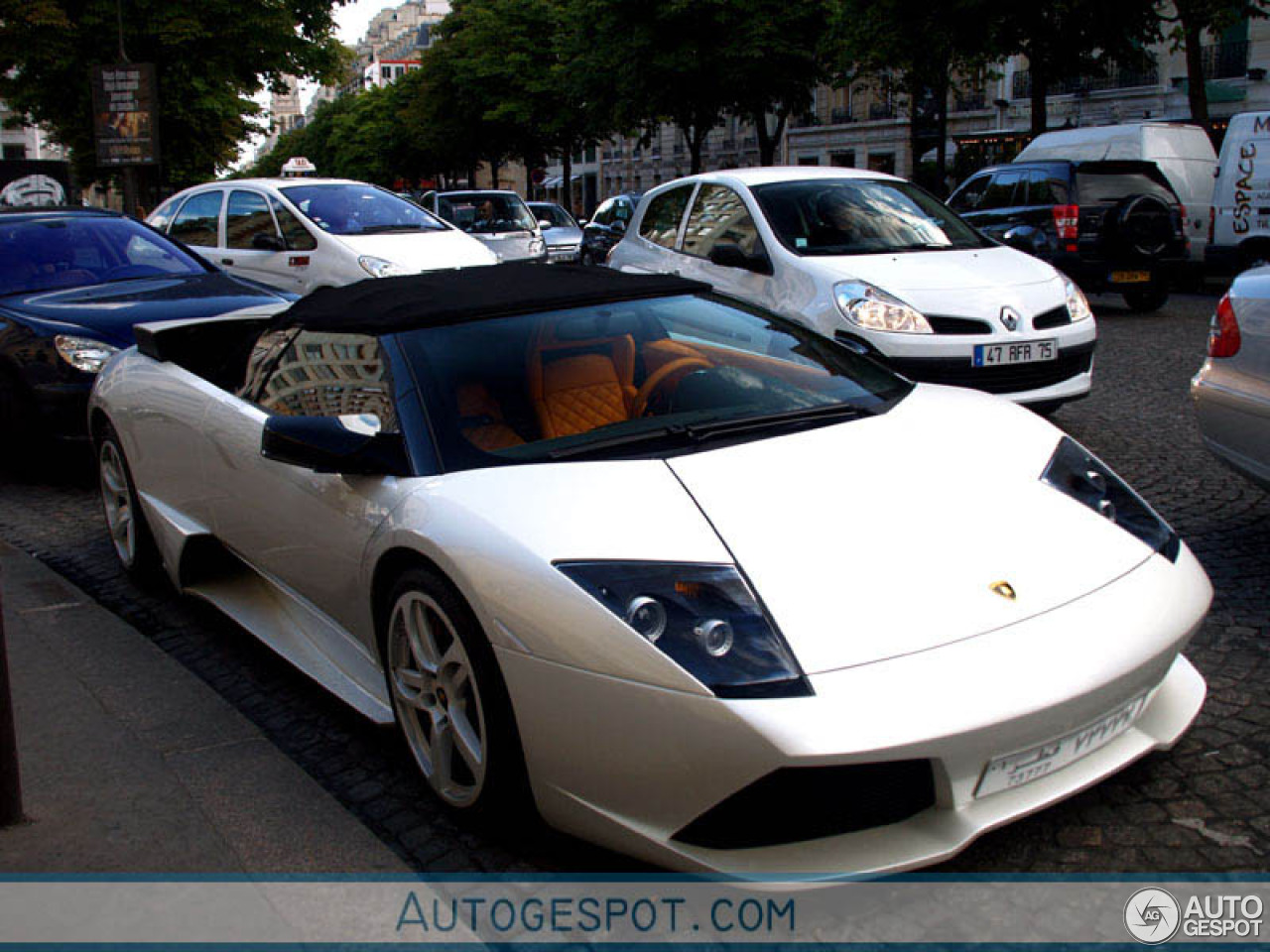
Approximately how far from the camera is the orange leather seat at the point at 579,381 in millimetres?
3242

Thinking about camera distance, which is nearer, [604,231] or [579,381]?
[579,381]

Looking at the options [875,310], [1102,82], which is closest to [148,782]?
[875,310]

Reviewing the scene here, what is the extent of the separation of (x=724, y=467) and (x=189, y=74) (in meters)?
28.2

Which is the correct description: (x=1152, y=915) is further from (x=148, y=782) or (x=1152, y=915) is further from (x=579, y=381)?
(x=148, y=782)

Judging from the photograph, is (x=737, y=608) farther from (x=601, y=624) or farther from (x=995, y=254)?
(x=995, y=254)

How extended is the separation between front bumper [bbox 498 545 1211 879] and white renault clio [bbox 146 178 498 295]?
8.20 metres

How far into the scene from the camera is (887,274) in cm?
689

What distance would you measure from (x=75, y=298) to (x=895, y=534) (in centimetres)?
591

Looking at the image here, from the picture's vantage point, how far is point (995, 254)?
733 centimetres

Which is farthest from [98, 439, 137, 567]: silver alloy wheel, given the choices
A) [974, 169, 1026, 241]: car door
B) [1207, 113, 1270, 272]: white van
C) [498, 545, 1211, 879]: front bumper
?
[1207, 113, 1270, 272]: white van

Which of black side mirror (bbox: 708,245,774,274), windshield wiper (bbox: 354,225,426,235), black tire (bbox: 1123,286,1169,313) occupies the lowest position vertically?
black tire (bbox: 1123,286,1169,313)

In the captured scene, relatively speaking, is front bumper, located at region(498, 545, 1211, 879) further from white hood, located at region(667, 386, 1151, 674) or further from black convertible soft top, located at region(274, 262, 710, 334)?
black convertible soft top, located at region(274, 262, 710, 334)

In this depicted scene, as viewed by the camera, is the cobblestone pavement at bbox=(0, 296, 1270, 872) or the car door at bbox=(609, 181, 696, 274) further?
the car door at bbox=(609, 181, 696, 274)

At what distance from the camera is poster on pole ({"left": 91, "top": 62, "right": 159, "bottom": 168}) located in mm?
20656
